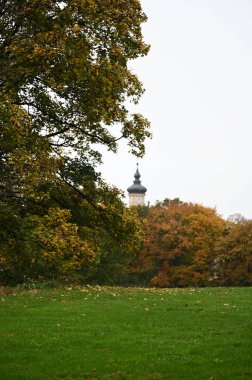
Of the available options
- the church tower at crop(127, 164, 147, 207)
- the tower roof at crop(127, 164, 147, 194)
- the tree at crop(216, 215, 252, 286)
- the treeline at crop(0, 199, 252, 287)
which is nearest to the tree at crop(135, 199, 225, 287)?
the treeline at crop(0, 199, 252, 287)

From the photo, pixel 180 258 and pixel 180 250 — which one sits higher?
pixel 180 250

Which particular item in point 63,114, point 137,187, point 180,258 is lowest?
point 180,258

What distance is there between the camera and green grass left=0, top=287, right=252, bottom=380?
32.4 feet

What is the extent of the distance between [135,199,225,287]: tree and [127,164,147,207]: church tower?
88.6 m

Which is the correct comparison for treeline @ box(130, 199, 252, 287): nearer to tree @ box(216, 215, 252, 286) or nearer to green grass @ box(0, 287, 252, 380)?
tree @ box(216, 215, 252, 286)

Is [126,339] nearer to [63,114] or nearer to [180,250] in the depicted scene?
[63,114]

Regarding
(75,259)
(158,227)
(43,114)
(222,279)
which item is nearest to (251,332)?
(75,259)

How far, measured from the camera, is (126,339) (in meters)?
12.2

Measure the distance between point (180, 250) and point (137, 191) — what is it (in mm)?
94075

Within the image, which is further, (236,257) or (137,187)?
(137,187)

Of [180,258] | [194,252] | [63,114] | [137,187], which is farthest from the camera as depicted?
[137,187]

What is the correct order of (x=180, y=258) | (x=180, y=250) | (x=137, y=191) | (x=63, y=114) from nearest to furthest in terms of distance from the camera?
(x=63, y=114)
(x=180, y=250)
(x=180, y=258)
(x=137, y=191)

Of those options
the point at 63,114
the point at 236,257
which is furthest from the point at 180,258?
the point at 63,114

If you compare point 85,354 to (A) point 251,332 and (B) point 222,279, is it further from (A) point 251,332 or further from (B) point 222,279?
(B) point 222,279
